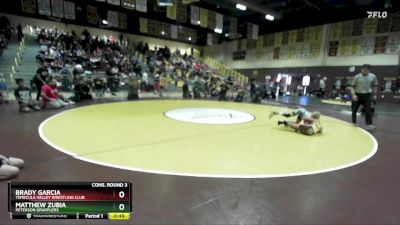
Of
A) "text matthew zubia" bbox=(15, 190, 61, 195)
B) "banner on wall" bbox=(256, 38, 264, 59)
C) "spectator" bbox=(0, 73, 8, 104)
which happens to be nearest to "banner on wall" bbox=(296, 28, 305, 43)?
"banner on wall" bbox=(256, 38, 264, 59)

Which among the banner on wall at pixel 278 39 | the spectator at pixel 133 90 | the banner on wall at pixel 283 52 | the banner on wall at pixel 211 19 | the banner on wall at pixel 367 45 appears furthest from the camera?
the banner on wall at pixel 278 39

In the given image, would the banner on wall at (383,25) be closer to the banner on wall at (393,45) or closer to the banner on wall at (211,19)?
the banner on wall at (393,45)

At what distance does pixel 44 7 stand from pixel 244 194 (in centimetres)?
1305

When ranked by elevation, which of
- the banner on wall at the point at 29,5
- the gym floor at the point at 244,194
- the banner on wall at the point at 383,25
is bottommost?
the gym floor at the point at 244,194

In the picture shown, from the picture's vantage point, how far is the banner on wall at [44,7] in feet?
36.8

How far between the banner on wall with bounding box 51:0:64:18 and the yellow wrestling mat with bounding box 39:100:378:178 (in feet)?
27.8

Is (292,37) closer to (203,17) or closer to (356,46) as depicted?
(356,46)

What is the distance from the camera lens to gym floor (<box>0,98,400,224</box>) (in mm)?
1938

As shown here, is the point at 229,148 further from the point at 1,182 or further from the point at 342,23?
the point at 342,23

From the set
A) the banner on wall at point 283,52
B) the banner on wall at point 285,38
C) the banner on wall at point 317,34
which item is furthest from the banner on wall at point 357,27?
the banner on wall at point 283,52

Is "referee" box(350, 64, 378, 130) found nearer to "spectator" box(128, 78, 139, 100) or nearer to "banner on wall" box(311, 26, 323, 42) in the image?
"spectator" box(128, 78, 139, 100)

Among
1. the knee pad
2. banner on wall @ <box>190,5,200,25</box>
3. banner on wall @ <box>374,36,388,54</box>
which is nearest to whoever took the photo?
the knee pad

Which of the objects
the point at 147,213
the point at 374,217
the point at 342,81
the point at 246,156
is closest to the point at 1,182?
the point at 147,213
